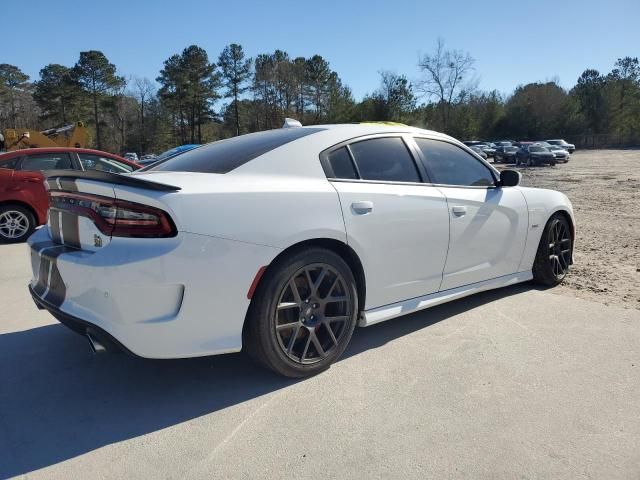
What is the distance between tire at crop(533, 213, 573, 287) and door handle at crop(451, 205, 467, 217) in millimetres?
1339

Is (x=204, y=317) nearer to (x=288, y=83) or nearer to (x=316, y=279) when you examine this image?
(x=316, y=279)

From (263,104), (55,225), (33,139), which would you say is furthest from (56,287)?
(263,104)

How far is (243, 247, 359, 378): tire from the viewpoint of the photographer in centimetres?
272

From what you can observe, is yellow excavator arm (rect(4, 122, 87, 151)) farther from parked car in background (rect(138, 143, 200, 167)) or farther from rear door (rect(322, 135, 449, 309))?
rear door (rect(322, 135, 449, 309))

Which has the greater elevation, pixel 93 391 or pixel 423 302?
pixel 423 302

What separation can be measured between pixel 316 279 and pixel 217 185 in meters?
0.81

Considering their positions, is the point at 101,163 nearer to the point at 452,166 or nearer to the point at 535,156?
the point at 452,166

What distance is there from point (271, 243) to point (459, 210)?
168 cm

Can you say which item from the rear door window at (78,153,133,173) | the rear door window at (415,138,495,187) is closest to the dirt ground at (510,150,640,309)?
the rear door window at (415,138,495,187)

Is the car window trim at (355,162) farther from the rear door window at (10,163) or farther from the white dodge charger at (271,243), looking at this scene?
the rear door window at (10,163)

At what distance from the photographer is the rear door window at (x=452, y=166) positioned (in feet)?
12.3

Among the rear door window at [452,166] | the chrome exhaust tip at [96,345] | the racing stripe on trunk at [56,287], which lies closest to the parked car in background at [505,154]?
the rear door window at [452,166]

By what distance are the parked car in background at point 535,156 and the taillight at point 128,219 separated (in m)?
35.7

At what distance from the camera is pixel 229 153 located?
3303 millimetres
